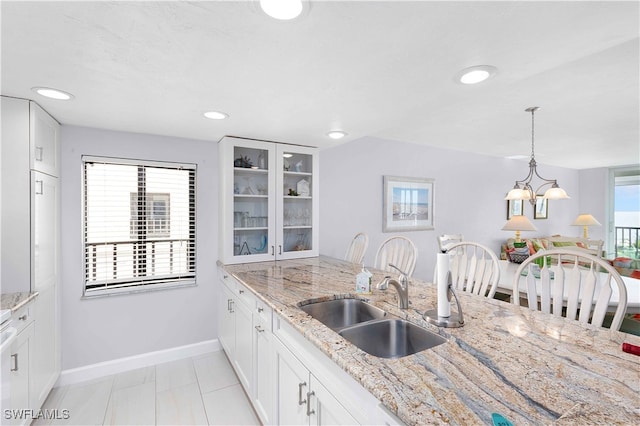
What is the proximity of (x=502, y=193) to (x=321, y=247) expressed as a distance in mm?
3952

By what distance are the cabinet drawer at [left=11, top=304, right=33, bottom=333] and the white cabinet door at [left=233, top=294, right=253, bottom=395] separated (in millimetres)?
1282

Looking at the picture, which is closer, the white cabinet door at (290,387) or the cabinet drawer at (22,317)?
the white cabinet door at (290,387)

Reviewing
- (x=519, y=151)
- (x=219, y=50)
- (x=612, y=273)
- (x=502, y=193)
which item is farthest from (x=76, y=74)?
(x=502, y=193)

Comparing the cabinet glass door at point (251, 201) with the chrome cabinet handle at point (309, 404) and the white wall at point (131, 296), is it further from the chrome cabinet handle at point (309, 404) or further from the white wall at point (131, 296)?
the chrome cabinet handle at point (309, 404)

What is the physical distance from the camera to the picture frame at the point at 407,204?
4168 mm

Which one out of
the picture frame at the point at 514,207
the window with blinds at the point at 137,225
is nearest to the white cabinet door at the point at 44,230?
the window with blinds at the point at 137,225

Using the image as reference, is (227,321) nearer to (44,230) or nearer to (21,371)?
(21,371)

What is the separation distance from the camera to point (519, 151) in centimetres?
488

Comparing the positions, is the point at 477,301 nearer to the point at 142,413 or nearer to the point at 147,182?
the point at 142,413

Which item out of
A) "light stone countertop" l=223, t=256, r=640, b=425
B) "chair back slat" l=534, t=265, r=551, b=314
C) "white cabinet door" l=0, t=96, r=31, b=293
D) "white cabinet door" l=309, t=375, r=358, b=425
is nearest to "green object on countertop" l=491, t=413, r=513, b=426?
"light stone countertop" l=223, t=256, r=640, b=425

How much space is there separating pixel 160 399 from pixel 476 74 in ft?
10.2

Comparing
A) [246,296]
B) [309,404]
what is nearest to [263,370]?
[246,296]

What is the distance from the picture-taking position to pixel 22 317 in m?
1.80

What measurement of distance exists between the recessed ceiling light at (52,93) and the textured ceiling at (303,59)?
0.06 meters
